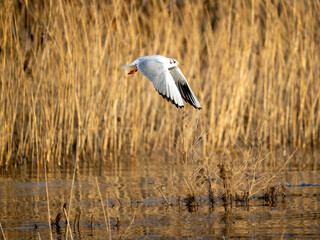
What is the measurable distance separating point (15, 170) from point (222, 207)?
2970 mm

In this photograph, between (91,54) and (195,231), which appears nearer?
(195,231)

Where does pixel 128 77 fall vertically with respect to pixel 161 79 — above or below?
above

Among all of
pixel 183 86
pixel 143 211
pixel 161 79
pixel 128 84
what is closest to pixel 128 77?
pixel 128 84

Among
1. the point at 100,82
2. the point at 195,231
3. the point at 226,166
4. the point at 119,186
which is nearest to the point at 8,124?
the point at 100,82

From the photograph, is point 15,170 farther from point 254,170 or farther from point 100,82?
point 254,170

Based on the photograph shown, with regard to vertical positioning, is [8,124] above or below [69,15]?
below

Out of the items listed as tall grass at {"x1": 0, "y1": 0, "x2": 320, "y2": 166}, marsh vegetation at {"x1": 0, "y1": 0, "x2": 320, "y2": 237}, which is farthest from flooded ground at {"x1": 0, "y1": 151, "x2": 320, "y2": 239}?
tall grass at {"x1": 0, "y1": 0, "x2": 320, "y2": 166}

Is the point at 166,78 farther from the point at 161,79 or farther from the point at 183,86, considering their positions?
the point at 183,86

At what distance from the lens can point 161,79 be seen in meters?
4.71

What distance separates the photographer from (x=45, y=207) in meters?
4.64

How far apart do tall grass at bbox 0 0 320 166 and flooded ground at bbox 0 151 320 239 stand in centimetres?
91

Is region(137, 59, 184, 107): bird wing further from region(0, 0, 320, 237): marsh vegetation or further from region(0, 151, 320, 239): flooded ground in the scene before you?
region(0, 0, 320, 237): marsh vegetation

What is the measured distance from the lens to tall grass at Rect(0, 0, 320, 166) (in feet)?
21.9

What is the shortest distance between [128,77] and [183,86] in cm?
243
